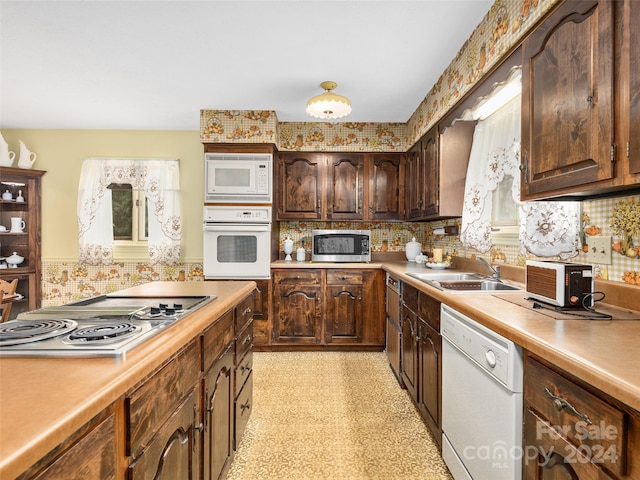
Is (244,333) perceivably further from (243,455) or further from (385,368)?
(385,368)

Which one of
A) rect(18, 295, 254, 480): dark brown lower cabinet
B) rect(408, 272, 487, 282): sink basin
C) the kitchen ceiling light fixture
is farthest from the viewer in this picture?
the kitchen ceiling light fixture

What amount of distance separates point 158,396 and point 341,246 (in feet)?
9.36

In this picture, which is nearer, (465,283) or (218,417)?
(218,417)

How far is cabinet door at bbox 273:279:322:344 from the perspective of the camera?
345 centimetres

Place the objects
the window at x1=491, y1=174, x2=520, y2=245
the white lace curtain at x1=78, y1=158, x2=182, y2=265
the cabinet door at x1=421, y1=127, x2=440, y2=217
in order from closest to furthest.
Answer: the window at x1=491, y1=174, x2=520, y2=245 → the cabinet door at x1=421, y1=127, x2=440, y2=217 → the white lace curtain at x1=78, y1=158, x2=182, y2=265

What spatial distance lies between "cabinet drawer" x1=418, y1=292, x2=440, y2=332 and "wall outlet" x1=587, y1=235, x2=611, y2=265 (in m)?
0.69

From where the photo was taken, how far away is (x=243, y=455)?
1837 mm

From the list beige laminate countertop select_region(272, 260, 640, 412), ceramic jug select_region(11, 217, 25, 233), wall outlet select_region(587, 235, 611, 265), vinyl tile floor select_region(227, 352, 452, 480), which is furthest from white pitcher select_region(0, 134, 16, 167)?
wall outlet select_region(587, 235, 611, 265)

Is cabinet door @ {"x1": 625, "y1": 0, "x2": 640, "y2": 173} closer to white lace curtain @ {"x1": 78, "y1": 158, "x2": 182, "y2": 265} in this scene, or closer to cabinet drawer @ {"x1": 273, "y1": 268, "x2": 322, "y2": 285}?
cabinet drawer @ {"x1": 273, "y1": 268, "x2": 322, "y2": 285}

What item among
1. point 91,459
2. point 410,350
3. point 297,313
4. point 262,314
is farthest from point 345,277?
point 91,459

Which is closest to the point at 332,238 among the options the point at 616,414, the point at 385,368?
the point at 385,368

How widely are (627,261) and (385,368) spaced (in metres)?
2.08

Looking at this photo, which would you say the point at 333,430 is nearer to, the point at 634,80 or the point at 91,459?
the point at 91,459

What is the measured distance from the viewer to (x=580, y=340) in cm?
92
